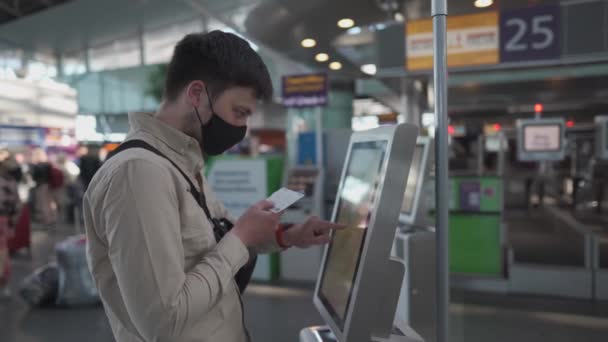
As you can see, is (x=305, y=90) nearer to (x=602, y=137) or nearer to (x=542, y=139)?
(x=542, y=139)

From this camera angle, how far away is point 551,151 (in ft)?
20.0

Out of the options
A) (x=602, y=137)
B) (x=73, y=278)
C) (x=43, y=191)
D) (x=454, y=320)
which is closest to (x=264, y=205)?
(x=454, y=320)

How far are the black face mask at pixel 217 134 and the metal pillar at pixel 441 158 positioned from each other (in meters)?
0.48

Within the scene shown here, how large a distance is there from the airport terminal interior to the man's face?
1.03 ft

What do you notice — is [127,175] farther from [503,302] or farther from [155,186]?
[503,302]

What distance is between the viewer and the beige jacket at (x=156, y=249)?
0.87m

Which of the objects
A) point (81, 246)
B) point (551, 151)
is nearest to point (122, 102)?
point (81, 246)

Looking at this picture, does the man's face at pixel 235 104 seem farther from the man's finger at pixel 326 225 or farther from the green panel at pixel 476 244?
the green panel at pixel 476 244

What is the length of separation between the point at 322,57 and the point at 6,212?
5927 millimetres

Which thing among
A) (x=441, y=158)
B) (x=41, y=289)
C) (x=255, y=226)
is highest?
(x=441, y=158)

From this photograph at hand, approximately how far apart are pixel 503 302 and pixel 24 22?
47.4ft

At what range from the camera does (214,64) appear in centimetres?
104

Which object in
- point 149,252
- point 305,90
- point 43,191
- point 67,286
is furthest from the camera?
point 43,191

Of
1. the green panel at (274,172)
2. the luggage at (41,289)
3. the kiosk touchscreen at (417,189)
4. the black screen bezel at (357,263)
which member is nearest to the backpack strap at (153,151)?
the black screen bezel at (357,263)
